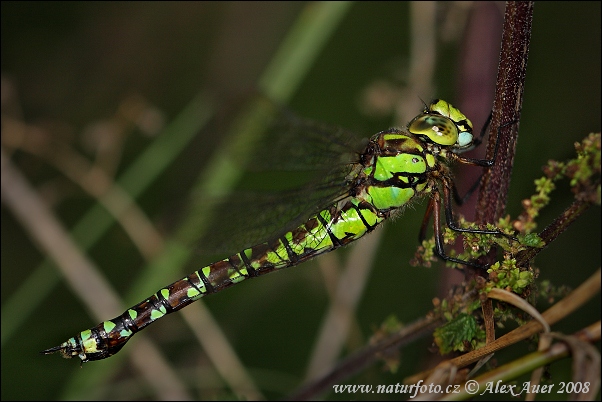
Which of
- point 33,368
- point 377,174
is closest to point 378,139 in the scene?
point 377,174

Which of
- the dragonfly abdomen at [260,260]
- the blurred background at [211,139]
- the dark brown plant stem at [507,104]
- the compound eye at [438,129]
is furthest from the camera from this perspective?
the blurred background at [211,139]

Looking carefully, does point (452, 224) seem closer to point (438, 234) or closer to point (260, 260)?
point (438, 234)

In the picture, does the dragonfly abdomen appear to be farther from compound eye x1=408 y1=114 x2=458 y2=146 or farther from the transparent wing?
compound eye x1=408 y1=114 x2=458 y2=146

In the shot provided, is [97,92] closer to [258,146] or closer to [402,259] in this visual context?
[258,146]

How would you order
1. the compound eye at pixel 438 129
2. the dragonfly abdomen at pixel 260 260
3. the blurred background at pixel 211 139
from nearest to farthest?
the compound eye at pixel 438 129 → the dragonfly abdomen at pixel 260 260 → the blurred background at pixel 211 139

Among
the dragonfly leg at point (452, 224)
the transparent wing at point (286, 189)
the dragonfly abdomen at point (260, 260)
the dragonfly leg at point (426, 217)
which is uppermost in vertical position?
the transparent wing at point (286, 189)

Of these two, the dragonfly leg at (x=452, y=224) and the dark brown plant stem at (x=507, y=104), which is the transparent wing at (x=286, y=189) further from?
the dark brown plant stem at (x=507, y=104)

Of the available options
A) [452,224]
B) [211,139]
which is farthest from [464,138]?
[211,139]

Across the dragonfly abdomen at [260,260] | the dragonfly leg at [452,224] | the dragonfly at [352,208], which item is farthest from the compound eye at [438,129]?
the dragonfly abdomen at [260,260]

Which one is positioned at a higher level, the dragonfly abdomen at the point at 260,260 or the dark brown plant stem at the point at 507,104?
the dragonfly abdomen at the point at 260,260

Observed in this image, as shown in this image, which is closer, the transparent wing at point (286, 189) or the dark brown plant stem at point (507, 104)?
the dark brown plant stem at point (507, 104)
